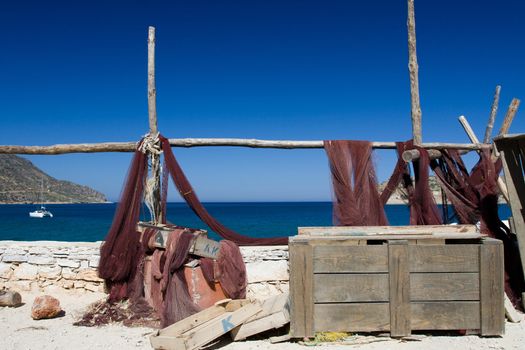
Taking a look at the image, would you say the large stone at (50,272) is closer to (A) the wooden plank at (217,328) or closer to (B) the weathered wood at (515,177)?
(A) the wooden plank at (217,328)

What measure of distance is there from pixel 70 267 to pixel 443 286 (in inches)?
209

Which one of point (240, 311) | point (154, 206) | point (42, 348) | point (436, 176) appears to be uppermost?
point (436, 176)

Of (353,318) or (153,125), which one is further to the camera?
(153,125)

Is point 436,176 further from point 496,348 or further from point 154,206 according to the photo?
point 154,206

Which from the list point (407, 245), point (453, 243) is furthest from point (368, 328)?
point (453, 243)

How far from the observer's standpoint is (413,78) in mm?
7418

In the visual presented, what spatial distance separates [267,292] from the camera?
21.4 ft

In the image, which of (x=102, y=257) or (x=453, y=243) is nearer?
(x=453, y=243)

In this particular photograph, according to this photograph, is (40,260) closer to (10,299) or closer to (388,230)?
(10,299)

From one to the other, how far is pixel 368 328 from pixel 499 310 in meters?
1.50

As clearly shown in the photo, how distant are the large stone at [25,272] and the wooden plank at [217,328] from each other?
3.36m

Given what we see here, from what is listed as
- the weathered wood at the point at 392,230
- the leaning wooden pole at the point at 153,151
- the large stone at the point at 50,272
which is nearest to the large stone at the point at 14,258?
the large stone at the point at 50,272

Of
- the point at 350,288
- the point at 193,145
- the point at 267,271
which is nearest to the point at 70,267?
the point at 193,145

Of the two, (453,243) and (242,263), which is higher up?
(453,243)
